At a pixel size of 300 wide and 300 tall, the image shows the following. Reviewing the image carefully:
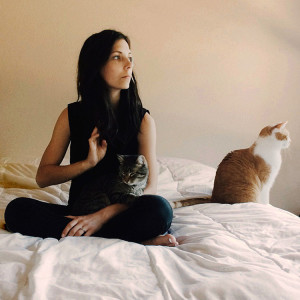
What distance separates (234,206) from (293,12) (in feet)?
5.39

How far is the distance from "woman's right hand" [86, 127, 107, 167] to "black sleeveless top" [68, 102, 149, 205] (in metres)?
0.05

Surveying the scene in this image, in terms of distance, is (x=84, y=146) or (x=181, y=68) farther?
(x=181, y=68)

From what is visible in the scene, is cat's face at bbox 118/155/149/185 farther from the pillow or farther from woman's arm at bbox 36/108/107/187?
the pillow

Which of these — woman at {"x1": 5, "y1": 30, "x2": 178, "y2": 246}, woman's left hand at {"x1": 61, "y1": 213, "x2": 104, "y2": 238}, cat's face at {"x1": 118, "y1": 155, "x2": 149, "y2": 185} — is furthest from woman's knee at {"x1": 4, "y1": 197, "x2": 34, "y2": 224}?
cat's face at {"x1": 118, "y1": 155, "x2": 149, "y2": 185}

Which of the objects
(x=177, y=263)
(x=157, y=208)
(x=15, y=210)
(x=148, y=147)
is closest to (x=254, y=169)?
(x=148, y=147)

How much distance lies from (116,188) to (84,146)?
8.7 inches

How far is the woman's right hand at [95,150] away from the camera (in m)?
1.05

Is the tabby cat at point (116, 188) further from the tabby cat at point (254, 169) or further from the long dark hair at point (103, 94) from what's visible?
the tabby cat at point (254, 169)

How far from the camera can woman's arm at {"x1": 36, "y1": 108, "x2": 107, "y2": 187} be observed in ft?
3.49

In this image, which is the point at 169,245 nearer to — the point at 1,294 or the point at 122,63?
the point at 1,294

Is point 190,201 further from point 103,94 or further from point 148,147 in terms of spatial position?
point 103,94

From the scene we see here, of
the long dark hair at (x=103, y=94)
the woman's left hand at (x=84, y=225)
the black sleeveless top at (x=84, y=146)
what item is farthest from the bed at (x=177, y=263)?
the long dark hair at (x=103, y=94)

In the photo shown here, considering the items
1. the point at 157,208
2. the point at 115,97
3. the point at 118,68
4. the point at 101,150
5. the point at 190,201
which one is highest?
the point at 118,68

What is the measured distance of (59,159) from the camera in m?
1.21
